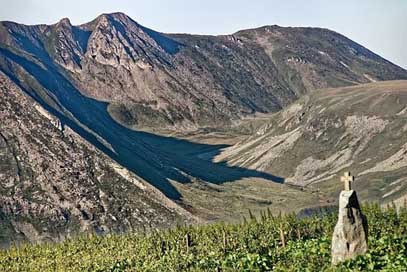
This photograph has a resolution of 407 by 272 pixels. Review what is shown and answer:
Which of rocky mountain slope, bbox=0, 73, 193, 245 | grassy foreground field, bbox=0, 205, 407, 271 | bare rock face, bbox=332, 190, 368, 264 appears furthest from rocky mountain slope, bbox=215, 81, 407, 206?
bare rock face, bbox=332, 190, 368, 264

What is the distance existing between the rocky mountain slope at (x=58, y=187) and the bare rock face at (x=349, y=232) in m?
94.9

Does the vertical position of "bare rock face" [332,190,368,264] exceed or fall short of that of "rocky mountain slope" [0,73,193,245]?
it exceeds it

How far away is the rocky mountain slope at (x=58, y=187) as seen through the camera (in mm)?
126188

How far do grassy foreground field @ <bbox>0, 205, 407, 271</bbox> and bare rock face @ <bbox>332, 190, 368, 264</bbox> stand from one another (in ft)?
1.96

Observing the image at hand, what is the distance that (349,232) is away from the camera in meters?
29.0

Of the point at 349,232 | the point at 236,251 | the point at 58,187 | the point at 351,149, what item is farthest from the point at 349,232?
the point at 351,149

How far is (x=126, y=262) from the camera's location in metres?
49.9

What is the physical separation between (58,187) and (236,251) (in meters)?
97.4

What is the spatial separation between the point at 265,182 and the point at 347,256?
137694mm

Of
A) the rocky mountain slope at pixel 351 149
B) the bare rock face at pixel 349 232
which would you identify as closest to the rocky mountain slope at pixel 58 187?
the rocky mountain slope at pixel 351 149

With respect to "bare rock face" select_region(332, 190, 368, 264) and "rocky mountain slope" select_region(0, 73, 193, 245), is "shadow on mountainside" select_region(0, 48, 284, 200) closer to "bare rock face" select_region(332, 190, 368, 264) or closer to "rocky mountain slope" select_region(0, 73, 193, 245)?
"rocky mountain slope" select_region(0, 73, 193, 245)

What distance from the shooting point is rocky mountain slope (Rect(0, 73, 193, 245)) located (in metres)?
126

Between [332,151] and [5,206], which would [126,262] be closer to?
[5,206]

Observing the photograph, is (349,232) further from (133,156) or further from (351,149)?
(351,149)
